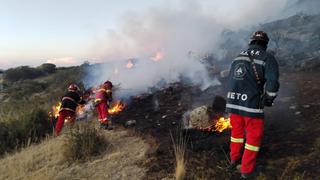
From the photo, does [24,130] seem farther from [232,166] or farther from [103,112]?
[232,166]

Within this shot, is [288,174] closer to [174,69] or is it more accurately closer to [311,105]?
[311,105]

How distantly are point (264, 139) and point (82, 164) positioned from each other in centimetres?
345

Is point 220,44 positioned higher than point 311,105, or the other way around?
point 220,44

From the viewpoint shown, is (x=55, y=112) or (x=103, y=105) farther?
(x=55, y=112)

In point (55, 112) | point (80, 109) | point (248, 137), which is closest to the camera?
point (248, 137)

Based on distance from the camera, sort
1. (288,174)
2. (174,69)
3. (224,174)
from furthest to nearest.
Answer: (174,69) → (224,174) → (288,174)

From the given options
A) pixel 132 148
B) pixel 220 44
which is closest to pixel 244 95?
pixel 132 148

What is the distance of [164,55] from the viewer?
16.2 m

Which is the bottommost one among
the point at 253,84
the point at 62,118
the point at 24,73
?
the point at 62,118

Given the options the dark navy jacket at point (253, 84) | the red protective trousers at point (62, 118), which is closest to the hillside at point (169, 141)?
the red protective trousers at point (62, 118)

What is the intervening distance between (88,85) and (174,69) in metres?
3.78

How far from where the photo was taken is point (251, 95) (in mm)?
5133

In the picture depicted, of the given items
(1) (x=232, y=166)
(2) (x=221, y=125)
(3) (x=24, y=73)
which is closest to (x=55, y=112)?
(2) (x=221, y=125)

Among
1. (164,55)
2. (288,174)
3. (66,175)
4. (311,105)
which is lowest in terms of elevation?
(66,175)
